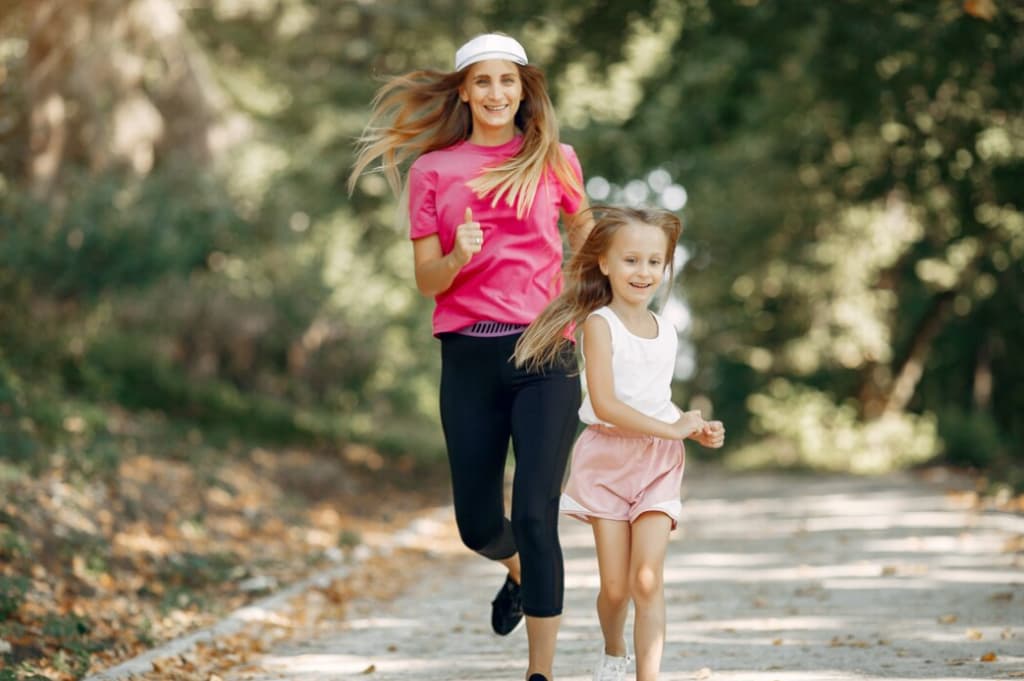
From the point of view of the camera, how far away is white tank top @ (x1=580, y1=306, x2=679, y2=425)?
469 cm

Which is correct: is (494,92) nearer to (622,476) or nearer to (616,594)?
(622,476)

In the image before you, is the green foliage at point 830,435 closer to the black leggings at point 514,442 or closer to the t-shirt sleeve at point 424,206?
the black leggings at point 514,442

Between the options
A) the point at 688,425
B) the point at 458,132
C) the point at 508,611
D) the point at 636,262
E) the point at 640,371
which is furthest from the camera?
the point at 508,611

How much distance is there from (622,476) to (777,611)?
298 cm

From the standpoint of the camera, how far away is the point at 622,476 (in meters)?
4.73

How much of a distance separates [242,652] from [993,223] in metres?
12.5

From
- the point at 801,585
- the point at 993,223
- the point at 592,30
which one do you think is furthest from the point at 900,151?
the point at 801,585

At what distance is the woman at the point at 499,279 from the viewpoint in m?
4.92

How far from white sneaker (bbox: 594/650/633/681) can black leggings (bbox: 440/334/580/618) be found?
260 mm

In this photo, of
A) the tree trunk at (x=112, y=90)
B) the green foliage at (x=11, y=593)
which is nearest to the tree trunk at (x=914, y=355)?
the tree trunk at (x=112, y=90)

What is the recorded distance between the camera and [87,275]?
12578mm

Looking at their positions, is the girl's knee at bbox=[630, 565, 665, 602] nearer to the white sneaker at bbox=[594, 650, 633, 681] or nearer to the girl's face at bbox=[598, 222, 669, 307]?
the white sneaker at bbox=[594, 650, 633, 681]

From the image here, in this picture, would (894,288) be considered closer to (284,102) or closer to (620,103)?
(620,103)

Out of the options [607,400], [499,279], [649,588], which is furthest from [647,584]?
[499,279]
